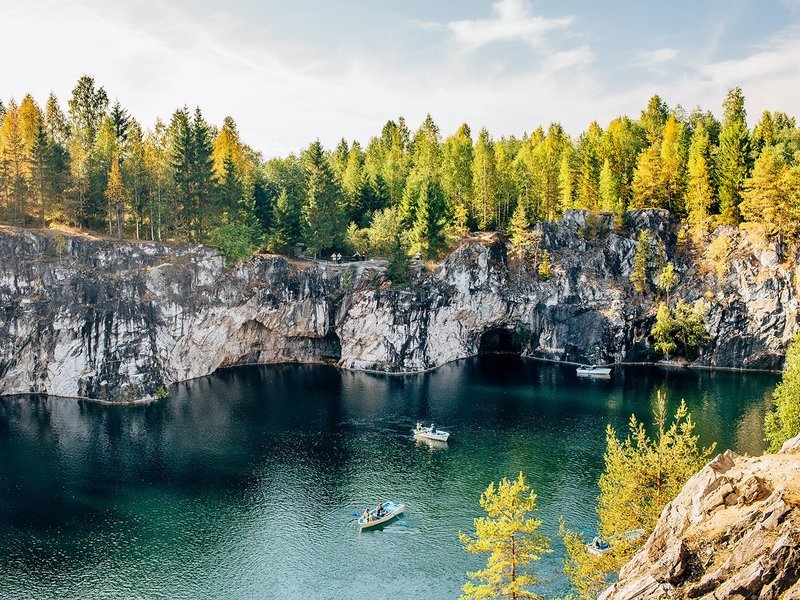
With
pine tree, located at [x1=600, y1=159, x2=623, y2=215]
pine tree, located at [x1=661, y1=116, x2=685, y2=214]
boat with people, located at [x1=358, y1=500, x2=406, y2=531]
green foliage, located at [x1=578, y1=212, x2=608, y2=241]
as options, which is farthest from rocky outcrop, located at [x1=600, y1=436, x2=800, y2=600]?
pine tree, located at [x1=661, y1=116, x2=685, y2=214]

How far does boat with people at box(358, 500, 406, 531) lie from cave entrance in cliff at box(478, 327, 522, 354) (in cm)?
5368

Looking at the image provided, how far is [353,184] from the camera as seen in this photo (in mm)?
114875

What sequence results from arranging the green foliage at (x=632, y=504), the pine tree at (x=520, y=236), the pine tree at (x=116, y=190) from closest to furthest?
the green foliage at (x=632, y=504) → the pine tree at (x=116, y=190) → the pine tree at (x=520, y=236)

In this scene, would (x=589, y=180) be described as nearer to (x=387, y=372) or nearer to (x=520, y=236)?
(x=520, y=236)

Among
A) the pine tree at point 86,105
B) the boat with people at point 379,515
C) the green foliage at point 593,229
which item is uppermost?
the pine tree at point 86,105

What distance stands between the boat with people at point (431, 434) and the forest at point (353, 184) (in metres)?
35.6

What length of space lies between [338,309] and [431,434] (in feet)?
115

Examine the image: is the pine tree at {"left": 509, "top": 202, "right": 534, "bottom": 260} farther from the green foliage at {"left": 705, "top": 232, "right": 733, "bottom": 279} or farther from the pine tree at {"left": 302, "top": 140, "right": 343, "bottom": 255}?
the pine tree at {"left": 302, "top": 140, "right": 343, "bottom": 255}

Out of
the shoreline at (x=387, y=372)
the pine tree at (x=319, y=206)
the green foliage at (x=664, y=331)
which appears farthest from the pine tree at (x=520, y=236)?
the pine tree at (x=319, y=206)

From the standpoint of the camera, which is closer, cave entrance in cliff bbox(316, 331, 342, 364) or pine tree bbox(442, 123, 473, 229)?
cave entrance in cliff bbox(316, 331, 342, 364)

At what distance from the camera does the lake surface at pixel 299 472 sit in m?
44.2

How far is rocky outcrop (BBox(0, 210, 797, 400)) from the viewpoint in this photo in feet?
260

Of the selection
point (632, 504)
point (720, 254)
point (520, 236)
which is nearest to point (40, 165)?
point (520, 236)

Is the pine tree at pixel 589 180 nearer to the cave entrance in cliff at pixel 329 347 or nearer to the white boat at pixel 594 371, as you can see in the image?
the white boat at pixel 594 371
